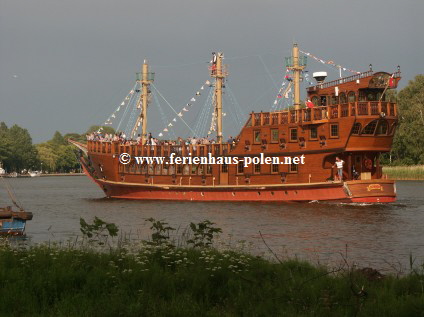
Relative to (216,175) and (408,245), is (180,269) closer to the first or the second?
(408,245)

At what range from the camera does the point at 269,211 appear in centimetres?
3241

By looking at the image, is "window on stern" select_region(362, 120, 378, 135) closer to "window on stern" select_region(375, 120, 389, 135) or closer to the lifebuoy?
"window on stern" select_region(375, 120, 389, 135)

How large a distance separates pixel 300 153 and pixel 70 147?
140m

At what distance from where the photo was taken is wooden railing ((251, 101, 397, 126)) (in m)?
33.6

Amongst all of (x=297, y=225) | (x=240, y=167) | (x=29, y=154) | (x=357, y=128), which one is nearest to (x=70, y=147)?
(x=29, y=154)

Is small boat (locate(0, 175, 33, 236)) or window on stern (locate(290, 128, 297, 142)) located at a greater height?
window on stern (locate(290, 128, 297, 142))

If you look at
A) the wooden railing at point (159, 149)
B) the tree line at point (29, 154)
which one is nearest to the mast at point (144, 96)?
the wooden railing at point (159, 149)

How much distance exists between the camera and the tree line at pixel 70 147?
74250mm

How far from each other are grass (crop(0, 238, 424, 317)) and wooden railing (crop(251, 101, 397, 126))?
22.2 m

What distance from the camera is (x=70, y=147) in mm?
168250

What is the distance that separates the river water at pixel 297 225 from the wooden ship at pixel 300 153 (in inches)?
47.3

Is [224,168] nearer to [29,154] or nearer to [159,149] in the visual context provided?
[159,149]

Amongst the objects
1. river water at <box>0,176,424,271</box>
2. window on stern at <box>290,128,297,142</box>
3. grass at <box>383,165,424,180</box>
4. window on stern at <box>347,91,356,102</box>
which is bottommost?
river water at <box>0,176,424,271</box>
